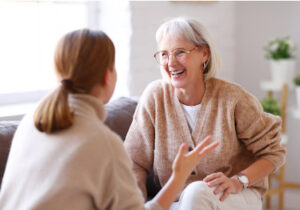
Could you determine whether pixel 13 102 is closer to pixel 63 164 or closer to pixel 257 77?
pixel 63 164

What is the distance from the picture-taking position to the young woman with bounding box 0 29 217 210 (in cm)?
116

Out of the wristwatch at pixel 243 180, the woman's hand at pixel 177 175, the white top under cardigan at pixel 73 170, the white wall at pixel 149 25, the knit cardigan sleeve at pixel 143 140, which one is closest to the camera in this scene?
the white top under cardigan at pixel 73 170

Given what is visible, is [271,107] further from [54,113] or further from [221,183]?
[54,113]

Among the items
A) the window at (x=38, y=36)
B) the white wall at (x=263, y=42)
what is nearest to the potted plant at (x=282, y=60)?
the white wall at (x=263, y=42)

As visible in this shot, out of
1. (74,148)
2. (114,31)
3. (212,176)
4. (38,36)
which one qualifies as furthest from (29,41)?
(74,148)

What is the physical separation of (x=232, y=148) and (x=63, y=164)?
1.04 meters

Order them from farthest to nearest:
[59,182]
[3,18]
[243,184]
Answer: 1. [3,18]
2. [243,184]
3. [59,182]

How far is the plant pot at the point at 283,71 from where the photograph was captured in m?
3.26

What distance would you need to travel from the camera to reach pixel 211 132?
203 centimetres

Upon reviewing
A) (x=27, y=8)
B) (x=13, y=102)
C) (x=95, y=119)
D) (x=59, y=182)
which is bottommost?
(x=13, y=102)

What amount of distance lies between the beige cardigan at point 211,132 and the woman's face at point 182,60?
93 millimetres

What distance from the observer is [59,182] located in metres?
1.15

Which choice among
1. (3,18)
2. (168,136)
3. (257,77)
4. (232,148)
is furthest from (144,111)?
(257,77)

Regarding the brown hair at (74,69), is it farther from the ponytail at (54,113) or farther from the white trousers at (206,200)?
the white trousers at (206,200)
